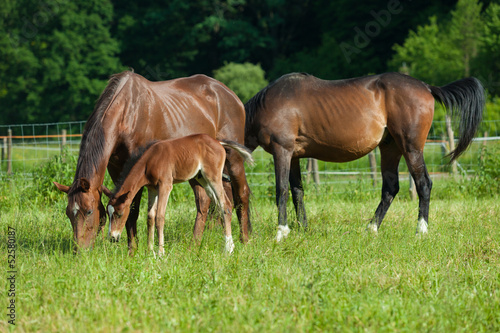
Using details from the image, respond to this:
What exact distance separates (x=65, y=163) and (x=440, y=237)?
246 inches

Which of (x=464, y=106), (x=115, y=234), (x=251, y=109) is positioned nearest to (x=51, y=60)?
(x=251, y=109)

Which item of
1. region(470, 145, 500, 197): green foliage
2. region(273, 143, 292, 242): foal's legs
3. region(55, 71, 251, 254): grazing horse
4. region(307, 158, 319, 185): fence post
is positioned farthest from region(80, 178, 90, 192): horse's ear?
region(470, 145, 500, 197): green foliage

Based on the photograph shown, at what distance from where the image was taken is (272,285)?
4.13 meters

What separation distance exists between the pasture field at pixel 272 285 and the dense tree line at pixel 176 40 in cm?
2550

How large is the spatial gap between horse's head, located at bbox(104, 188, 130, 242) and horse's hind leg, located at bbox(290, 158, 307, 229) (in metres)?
2.65

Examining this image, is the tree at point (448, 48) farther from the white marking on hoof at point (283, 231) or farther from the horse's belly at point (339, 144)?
the white marking on hoof at point (283, 231)

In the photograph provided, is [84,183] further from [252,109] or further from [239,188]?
[252,109]

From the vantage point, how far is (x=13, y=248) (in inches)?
207

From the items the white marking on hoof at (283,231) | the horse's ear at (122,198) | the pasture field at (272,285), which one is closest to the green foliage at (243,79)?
the white marking on hoof at (283,231)

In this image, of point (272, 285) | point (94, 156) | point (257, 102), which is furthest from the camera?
point (257, 102)

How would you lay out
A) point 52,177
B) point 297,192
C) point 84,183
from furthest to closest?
point 52,177 → point 297,192 → point 84,183

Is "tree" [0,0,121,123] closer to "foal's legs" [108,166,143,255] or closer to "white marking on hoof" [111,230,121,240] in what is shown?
"foal's legs" [108,166,143,255]

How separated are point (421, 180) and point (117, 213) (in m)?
3.86

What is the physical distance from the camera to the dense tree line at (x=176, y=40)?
3569 cm
